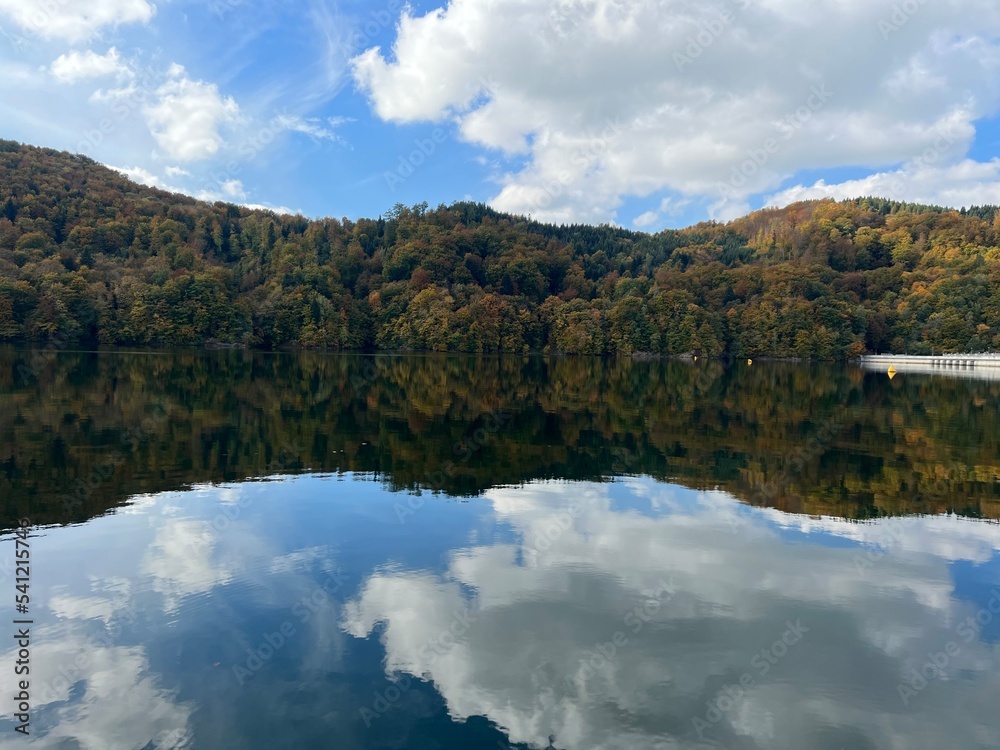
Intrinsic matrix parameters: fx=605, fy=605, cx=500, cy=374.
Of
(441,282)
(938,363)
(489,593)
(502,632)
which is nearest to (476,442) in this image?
(489,593)

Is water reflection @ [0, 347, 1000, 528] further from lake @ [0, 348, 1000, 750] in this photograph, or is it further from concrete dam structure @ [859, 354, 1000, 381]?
concrete dam structure @ [859, 354, 1000, 381]

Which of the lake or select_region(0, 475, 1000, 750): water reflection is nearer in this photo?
select_region(0, 475, 1000, 750): water reflection

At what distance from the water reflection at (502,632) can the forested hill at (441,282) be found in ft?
316

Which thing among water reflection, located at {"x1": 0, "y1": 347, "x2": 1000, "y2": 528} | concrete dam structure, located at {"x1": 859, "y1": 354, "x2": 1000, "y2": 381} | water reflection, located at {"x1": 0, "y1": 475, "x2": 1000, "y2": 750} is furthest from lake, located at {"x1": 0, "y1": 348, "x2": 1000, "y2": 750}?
concrete dam structure, located at {"x1": 859, "y1": 354, "x2": 1000, "y2": 381}

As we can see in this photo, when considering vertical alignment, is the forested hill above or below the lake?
above

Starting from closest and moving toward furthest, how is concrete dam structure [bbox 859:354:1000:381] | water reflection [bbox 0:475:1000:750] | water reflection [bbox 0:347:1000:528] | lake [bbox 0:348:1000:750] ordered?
water reflection [bbox 0:475:1000:750], lake [bbox 0:348:1000:750], water reflection [bbox 0:347:1000:528], concrete dam structure [bbox 859:354:1000:381]

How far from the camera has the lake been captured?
22.3 ft

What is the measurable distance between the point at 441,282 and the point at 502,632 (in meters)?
127

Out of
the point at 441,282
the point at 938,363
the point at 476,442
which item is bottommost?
the point at 476,442

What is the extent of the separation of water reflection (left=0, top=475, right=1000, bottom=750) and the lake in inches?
1.6

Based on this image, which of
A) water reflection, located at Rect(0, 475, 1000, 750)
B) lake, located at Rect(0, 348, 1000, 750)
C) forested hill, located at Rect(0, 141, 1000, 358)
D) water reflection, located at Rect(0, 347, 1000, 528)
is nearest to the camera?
water reflection, located at Rect(0, 475, 1000, 750)

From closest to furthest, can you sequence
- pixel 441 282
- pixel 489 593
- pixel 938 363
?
pixel 489 593, pixel 938 363, pixel 441 282

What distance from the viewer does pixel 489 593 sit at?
983 cm

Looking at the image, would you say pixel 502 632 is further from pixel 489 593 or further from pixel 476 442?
pixel 476 442
